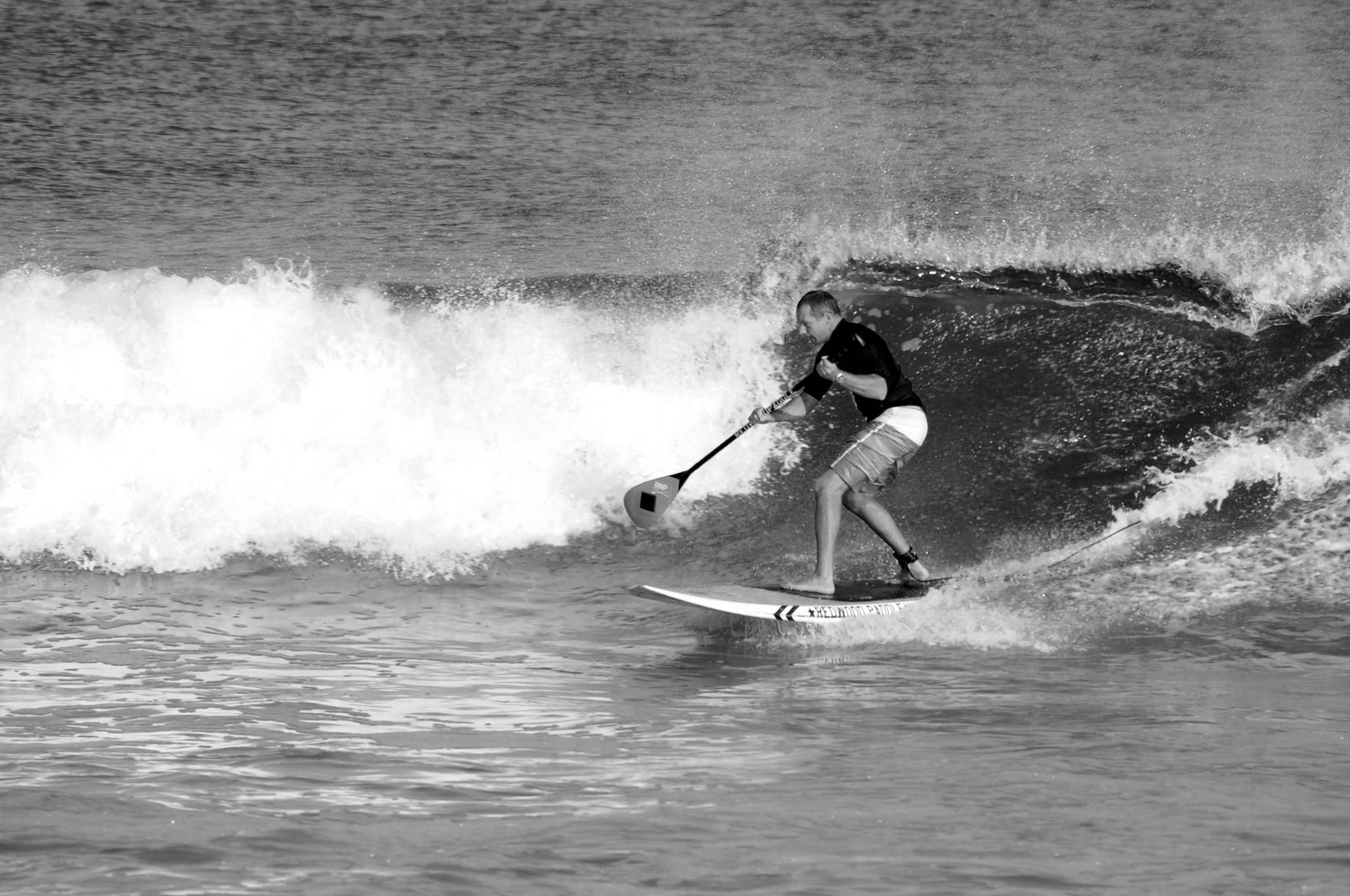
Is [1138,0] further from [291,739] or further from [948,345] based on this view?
[291,739]

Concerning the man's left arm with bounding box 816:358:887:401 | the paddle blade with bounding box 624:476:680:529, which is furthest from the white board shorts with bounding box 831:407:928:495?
the paddle blade with bounding box 624:476:680:529

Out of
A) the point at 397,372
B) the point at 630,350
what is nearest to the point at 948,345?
the point at 630,350

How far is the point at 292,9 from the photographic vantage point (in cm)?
4069

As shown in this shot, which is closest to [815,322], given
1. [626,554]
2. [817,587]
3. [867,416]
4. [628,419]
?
[867,416]

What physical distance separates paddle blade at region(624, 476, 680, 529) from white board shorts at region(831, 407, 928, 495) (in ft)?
3.52

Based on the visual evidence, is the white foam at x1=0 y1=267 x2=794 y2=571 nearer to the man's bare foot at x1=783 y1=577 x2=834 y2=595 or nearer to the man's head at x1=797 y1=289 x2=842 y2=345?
the man's bare foot at x1=783 y1=577 x2=834 y2=595

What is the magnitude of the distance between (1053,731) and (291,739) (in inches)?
106

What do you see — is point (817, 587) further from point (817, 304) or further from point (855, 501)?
point (817, 304)

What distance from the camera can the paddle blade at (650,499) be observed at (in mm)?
8141

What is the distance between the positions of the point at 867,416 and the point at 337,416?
466 cm

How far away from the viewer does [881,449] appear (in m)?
7.50

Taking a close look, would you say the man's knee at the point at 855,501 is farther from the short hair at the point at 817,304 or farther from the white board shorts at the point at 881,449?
the short hair at the point at 817,304

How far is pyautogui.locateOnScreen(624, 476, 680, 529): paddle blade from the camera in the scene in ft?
26.7

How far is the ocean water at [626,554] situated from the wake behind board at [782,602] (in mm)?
124
